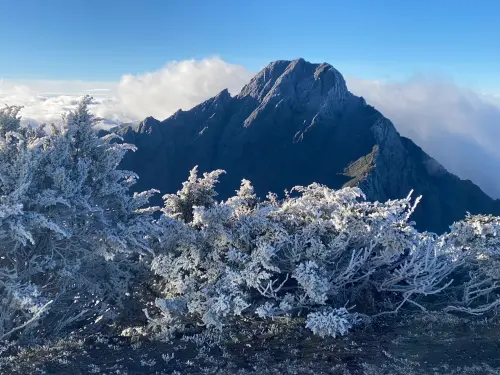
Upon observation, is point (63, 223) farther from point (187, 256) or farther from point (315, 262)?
point (315, 262)

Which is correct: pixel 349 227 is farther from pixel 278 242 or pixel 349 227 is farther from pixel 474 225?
pixel 474 225

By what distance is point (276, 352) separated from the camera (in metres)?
7.12

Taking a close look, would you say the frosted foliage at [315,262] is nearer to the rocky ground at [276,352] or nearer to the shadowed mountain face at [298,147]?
the rocky ground at [276,352]

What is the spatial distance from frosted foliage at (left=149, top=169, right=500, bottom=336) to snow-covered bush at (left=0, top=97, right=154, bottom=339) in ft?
3.15

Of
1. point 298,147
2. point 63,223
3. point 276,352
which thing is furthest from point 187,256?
point 298,147

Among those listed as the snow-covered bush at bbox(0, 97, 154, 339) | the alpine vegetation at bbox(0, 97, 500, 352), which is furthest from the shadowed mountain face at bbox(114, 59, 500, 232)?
the snow-covered bush at bbox(0, 97, 154, 339)

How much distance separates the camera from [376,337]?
7.77 metres

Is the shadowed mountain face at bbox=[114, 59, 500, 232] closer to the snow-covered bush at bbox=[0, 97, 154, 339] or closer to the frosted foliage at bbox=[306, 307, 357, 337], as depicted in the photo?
the snow-covered bush at bbox=[0, 97, 154, 339]

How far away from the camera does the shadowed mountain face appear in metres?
92.9

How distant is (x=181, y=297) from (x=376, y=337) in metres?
3.29

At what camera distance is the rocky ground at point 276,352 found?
6.55 m

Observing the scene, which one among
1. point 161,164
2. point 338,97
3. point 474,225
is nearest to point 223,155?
point 161,164

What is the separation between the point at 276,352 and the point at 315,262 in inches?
67.1

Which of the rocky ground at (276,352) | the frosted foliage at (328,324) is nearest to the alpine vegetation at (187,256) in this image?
the frosted foliage at (328,324)
